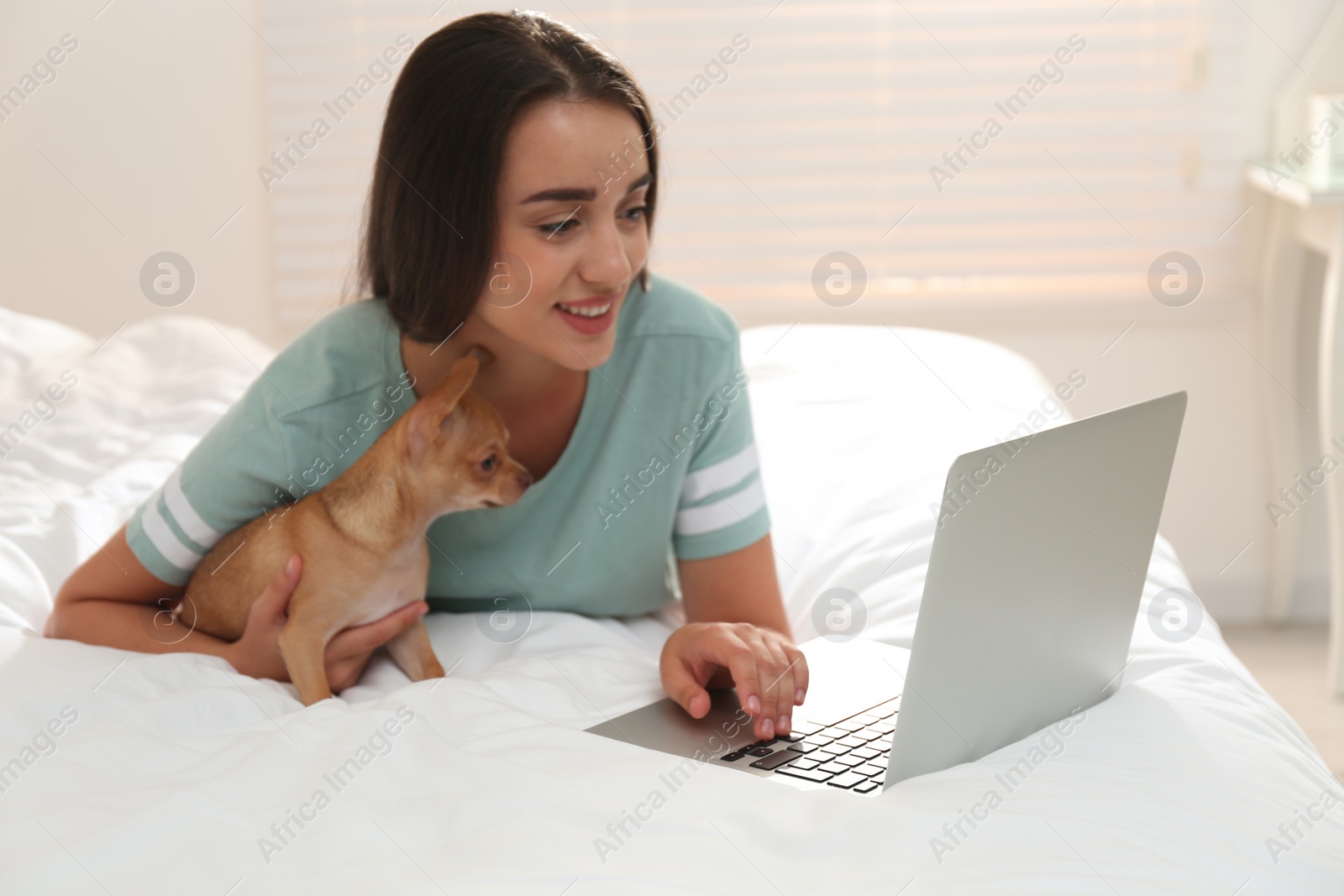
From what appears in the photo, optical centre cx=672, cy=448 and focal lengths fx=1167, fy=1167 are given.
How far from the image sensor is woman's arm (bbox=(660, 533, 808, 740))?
1003mm

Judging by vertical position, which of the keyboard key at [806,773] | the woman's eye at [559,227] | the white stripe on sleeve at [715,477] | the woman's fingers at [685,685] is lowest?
the woman's fingers at [685,685]

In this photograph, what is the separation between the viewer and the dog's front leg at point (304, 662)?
1.08 metres

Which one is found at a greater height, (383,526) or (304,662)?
(383,526)

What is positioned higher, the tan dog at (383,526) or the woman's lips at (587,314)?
the woman's lips at (587,314)

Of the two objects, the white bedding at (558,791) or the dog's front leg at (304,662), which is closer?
the white bedding at (558,791)

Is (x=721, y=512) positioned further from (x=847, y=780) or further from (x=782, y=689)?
(x=847, y=780)

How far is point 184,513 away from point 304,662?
0.22 meters

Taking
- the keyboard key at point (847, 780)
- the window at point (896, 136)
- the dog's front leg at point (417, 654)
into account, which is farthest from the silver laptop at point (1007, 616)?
the window at point (896, 136)

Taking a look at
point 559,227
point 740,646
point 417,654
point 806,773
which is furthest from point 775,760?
point 559,227

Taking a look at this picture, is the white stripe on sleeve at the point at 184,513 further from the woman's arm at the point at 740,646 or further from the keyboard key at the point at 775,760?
the keyboard key at the point at 775,760

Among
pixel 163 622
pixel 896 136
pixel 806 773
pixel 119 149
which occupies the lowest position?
pixel 163 622

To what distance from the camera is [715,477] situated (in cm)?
131

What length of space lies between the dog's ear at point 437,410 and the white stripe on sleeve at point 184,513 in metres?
0.25

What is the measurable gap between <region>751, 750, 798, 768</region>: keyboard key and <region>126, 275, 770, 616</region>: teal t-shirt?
1.29 feet
